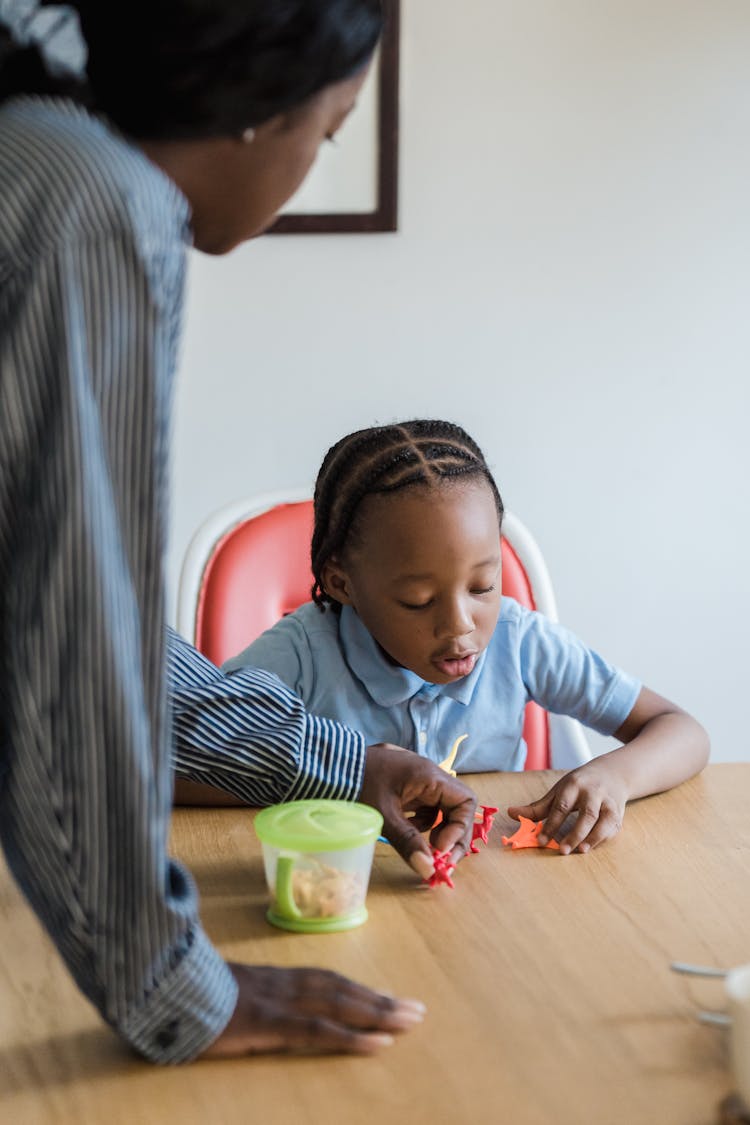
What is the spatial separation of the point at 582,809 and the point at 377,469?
503mm

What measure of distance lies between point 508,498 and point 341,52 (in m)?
1.79

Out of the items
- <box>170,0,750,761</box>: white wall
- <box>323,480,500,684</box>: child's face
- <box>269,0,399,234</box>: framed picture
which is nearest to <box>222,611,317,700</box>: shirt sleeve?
<box>323,480,500,684</box>: child's face

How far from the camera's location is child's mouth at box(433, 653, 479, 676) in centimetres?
149

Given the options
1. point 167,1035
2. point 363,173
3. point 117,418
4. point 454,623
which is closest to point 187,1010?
point 167,1035

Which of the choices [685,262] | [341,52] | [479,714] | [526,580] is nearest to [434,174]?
[685,262]

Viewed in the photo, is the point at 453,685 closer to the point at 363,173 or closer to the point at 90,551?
the point at 90,551

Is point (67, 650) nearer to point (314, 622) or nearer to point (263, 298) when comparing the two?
point (314, 622)

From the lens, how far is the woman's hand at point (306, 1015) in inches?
32.1

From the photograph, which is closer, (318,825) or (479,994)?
(479,994)

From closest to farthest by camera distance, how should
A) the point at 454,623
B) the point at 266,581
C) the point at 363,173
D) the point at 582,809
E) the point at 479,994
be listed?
the point at 479,994 < the point at 582,809 < the point at 454,623 < the point at 266,581 < the point at 363,173

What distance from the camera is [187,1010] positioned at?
78cm

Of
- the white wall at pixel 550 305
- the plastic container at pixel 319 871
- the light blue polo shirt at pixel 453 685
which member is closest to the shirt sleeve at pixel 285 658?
the light blue polo shirt at pixel 453 685

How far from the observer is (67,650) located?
0.69 meters

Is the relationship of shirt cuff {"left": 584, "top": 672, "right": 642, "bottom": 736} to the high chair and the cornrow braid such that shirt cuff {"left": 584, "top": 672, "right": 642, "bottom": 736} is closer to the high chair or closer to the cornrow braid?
the high chair
